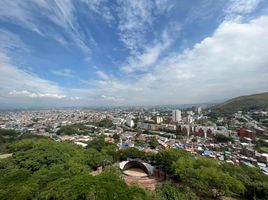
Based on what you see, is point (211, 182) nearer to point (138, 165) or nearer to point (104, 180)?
point (104, 180)

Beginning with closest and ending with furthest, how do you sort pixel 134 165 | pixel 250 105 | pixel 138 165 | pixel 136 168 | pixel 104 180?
pixel 104 180 → pixel 138 165 → pixel 136 168 → pixel 134 165 → pixel 250 105

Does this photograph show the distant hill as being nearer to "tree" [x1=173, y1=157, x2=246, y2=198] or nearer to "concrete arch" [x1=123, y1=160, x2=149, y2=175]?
"concrete arch" [x1=123, y1=160, x2=149, y2=175]

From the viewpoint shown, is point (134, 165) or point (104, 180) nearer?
point (104, 180)

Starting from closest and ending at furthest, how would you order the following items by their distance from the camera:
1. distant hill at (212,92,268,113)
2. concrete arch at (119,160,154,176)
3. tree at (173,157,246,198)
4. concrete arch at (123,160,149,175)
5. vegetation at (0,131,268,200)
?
1. vegetation at (0,131,268,200)
2. tree at (173,157,246,198)
3. concrete arch at (119,160,154,176)
4. concrete arch at (123,160,149,175)
5. distant hill at (212,92,268,113)

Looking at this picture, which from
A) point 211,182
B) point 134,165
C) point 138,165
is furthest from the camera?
point 134,165

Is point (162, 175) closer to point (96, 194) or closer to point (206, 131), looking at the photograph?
point (96, 194)

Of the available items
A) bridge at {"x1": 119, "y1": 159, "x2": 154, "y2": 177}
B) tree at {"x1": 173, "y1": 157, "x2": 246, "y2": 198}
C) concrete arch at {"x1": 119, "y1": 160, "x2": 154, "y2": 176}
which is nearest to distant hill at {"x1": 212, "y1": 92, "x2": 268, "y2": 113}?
concrete arch at {"x1": 119, "y1": 160, "x2": 154, "y2": 176}

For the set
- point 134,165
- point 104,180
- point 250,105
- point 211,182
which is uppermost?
point 250,105

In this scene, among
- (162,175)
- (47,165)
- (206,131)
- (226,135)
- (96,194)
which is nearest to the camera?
(96,194)

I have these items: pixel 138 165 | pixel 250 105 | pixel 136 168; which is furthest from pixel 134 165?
pixel 250 105

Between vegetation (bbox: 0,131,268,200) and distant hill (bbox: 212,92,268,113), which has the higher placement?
distant hill (bbox: 212,92,268,113)

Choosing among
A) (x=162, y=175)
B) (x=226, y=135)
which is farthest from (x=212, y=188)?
(x=226, y=135)
